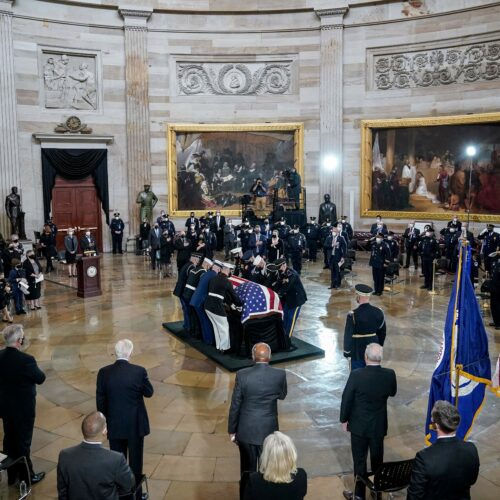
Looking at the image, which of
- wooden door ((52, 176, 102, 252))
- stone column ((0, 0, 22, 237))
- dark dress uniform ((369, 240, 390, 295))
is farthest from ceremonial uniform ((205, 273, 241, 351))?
wooden door ((52, 176, 102, 252))

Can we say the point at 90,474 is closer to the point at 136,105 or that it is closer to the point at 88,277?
the point at 88,277

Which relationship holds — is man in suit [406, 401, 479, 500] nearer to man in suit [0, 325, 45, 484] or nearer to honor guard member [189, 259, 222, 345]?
man in suit [0, 325, 45, 484]

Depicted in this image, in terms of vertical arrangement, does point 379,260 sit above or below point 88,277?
above

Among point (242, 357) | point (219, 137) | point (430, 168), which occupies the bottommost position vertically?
point (242, 357)

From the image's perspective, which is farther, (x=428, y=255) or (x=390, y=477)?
(x=428, y=255)

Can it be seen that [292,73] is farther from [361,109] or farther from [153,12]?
[153,12]

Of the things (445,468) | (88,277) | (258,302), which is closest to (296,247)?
(88,277)

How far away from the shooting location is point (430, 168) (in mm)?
22594

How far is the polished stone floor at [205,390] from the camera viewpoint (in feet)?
20.8

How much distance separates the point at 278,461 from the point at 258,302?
19.4 feet

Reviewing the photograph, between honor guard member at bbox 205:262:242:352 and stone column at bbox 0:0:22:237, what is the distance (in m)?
14.1

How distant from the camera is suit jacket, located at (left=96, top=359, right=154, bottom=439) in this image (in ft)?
18.4

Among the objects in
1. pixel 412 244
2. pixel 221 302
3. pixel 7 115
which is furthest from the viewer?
pixel 7 115

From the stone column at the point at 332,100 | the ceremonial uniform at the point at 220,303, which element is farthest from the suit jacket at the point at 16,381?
the stone column at the point at 332,100
